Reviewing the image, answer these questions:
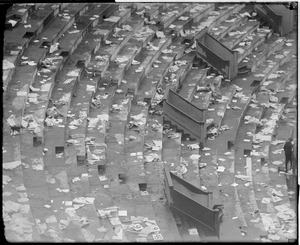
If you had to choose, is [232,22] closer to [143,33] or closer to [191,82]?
[143,33]

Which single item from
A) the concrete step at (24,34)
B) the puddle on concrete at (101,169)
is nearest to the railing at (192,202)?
the puddle on concrete at (101,169)

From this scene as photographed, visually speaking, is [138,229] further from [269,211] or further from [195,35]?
[195,35]

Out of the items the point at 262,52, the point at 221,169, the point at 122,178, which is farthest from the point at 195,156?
the point at 262,52

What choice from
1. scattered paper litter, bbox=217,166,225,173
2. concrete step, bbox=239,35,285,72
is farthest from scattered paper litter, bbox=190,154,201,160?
concrete step, bbox=239,35,285,72

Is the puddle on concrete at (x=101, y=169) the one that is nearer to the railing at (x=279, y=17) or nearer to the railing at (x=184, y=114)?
the railing at (x=184, y=114)

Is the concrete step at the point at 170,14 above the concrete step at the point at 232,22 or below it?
above

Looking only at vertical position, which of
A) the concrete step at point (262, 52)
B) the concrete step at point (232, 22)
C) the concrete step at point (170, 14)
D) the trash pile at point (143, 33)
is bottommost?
the concrete step at point (262, 52)

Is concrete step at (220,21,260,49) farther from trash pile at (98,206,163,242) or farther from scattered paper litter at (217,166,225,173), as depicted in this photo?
trash pile at (98,206,163,242)
